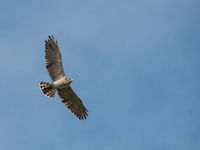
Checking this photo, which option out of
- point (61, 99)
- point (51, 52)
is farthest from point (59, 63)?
point (61, 99)

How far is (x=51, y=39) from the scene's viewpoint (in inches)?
1148

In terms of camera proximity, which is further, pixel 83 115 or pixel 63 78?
pixel 83 115

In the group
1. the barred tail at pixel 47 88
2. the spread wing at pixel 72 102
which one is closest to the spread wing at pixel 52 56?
the barred tail at pixel 47 88

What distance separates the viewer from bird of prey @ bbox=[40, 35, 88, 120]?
29078 mm

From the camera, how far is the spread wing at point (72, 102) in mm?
30469

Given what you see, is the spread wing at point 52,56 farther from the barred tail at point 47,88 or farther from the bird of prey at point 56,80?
the barred tail at point 47,88

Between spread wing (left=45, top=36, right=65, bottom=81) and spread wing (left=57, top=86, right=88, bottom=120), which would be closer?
spread wing (left=45, top=36, right=65, bottom=81)

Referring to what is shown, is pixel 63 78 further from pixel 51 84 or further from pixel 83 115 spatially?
pixel 83 115

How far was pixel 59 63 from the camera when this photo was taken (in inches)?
1149

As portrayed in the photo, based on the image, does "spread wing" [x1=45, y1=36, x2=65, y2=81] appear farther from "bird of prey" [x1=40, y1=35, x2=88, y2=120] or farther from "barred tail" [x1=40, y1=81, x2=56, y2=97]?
"barred tail" [x1=40, y1=81, x2=56, y2=97]

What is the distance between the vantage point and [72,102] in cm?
3120

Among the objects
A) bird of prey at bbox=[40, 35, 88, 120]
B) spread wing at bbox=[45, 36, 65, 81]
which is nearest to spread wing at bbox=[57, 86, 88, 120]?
bird of prey at bbox=[40, 35, 88, 120]

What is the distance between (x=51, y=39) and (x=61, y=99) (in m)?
4.27

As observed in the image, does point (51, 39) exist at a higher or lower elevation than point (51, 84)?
higher
